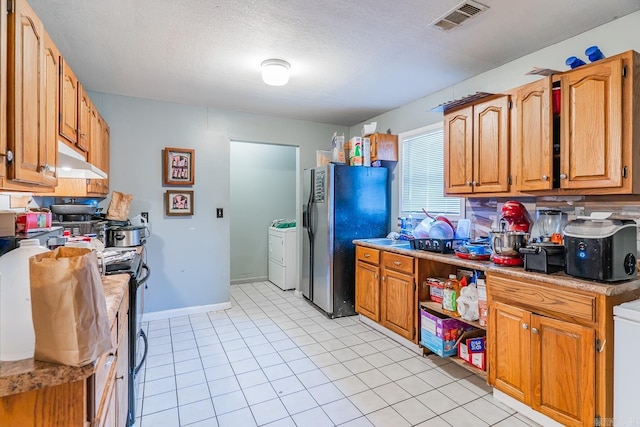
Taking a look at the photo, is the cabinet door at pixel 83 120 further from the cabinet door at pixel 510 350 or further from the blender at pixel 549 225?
the blender at pixel 549 225

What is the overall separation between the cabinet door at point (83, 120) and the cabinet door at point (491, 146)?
9.38ft

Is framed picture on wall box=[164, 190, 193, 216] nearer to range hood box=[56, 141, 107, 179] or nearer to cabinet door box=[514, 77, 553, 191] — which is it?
range hood box=[56, 141, 107, 179]

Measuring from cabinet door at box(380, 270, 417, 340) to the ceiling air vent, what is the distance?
6.18 feet

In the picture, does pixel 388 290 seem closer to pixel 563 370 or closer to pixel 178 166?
pixel 563 370

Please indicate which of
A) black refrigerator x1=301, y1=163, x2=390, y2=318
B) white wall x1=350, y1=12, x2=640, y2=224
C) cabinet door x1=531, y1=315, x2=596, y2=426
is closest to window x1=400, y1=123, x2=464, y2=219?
white wall x1=350, y1=12, x2=640, y2=224

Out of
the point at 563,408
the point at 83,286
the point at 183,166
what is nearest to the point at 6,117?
the point at 83,286

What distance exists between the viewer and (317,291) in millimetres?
3840

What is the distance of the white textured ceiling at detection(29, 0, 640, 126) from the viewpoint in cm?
187

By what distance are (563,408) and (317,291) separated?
2.52 metres

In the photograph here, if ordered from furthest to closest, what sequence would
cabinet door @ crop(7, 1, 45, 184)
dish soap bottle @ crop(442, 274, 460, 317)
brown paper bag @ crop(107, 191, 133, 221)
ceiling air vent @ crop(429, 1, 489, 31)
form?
1. brown paper bag @ crop(107, 191, 133, 221)
2. dish soap bottle @ crop(442, 274, 460, 317)
3. ceiling air vent @ crop(429, 1, 489, 31)
4. cabinet door @ crop(7, 1, 45, 184)

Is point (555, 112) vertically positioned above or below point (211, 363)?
above

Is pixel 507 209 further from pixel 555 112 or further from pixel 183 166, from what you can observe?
pixel 183 166

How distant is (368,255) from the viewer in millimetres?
3289

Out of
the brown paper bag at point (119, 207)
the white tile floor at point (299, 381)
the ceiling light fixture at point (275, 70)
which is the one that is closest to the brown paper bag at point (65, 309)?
the white tile floor at point (299, 381)
